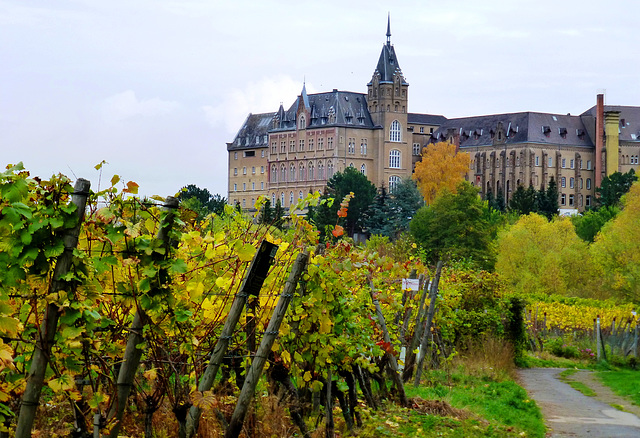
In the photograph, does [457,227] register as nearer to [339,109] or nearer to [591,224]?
[591,224]

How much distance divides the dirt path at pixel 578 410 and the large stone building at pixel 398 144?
345ft

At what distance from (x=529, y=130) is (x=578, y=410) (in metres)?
122

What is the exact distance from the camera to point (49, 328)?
5.64m

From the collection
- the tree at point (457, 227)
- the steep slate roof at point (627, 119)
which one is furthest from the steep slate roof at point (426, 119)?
the tree at point (457, 227)

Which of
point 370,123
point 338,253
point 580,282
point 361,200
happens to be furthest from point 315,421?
point 370,123

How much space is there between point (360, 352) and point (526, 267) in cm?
5249

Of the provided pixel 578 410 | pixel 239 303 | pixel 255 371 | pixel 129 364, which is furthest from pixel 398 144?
pixel 129 364

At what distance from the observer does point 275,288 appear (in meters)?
9.09

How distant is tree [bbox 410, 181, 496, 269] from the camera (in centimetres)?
7650

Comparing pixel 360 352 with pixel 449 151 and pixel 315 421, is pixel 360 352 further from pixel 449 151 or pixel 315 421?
pixel 449 151

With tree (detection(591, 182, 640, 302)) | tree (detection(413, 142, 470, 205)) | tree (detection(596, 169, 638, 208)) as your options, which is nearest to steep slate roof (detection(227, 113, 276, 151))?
tree (detection(413, 142, 470, 205))

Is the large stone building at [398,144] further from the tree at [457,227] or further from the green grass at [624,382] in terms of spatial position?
the green grass at [624,382]

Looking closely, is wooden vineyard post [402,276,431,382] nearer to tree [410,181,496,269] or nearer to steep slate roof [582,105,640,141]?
tree [410,181,496,269]

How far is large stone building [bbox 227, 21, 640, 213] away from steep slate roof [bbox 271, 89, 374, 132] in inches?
4.8
